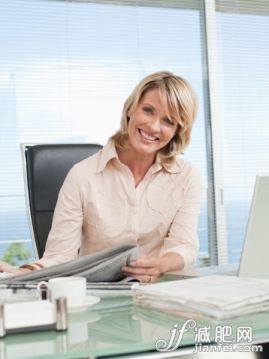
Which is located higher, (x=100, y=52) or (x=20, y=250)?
(x=100, y=52)

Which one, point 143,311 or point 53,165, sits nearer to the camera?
point 143,311

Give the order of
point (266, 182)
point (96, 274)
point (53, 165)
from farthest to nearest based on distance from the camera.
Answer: point (53, 165), point (96, 274), point (266, 182)

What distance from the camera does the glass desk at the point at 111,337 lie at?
2.36ft

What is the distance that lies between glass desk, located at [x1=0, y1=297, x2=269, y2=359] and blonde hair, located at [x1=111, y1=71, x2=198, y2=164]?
1011 mm

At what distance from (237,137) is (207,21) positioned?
0.85 metres

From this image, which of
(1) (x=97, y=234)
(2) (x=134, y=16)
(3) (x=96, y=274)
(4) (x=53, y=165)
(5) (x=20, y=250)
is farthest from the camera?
(2) (x=134, y=16)

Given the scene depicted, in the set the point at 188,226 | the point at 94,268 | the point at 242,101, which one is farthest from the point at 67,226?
the point at 242,101

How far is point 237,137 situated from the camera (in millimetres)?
3941

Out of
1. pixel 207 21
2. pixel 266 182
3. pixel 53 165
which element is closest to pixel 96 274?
pixel 266 182

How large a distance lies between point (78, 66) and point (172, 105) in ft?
6.29

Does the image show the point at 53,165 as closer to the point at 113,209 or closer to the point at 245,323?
the point at 113,209

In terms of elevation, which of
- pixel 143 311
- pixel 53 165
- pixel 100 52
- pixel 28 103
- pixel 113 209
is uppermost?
pixel 100 52

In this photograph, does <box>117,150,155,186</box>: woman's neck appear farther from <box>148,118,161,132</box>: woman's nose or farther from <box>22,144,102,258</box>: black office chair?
<box>22,144,102,258</box>: black office chair

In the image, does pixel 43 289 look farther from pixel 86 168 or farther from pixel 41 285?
pixel 86 168
